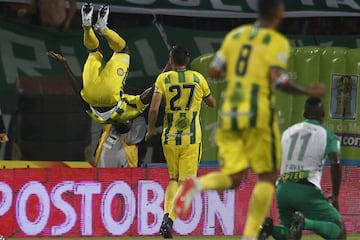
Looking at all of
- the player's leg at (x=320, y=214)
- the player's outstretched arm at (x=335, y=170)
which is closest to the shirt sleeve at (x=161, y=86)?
the player's leg at (x=320, y=214)

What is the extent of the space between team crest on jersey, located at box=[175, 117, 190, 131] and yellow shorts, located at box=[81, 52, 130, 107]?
1.19 metres

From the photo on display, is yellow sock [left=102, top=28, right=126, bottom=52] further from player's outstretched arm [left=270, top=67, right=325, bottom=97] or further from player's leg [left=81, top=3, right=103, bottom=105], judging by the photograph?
player's outstretched arm [left=270, top=67, right=325, bottom=97]

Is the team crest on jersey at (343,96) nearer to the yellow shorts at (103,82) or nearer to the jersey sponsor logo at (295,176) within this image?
the yellow shorts at (103,82)

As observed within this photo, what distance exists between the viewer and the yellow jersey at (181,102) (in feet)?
42.3

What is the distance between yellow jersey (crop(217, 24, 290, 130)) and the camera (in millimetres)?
9375

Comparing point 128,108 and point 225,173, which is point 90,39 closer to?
point 128,108

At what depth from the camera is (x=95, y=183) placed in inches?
537

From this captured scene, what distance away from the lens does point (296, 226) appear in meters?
10.6

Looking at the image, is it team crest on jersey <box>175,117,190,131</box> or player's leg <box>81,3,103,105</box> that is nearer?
team crest on jersey <box>175,117,190,131</box>

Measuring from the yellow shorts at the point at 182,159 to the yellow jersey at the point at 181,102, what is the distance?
6 centimetres

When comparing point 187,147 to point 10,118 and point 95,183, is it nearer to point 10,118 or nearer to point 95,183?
point 95,183

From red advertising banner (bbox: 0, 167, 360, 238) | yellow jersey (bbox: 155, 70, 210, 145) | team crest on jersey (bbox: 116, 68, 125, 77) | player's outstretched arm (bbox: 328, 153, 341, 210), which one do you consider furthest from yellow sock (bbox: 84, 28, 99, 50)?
player's outstretched arm (bbox: 328, 153, 341, 210)

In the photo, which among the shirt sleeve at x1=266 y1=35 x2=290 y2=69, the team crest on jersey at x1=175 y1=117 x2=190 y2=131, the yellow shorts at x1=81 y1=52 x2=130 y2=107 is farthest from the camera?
the yellow shorts at x1=81 y1=52 x2=130 y2=107

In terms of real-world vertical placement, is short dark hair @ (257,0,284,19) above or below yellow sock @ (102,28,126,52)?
below
